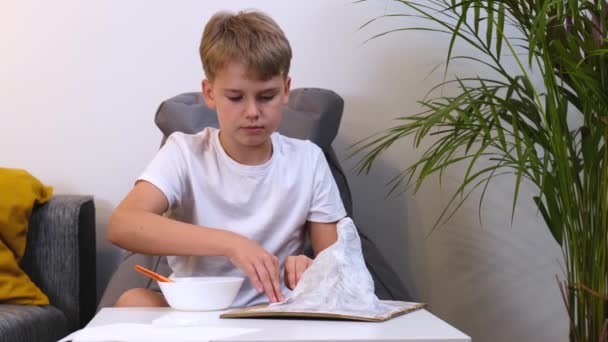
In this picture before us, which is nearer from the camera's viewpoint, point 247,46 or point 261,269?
point 261,269

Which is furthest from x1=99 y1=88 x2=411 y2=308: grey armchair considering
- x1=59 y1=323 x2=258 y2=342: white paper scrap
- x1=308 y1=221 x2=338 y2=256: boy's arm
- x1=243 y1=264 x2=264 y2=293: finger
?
x1=59 y1=323 x2=258 y2=342: white paper scrap

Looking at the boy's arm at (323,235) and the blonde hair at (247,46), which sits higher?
the blonde hair at (247,46)

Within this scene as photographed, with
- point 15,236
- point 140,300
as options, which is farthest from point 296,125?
point 140,300

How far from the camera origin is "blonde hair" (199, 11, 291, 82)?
5.03 feet

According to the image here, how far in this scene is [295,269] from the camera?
4.45 feet

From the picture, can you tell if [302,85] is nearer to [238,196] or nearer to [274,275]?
[238,196]

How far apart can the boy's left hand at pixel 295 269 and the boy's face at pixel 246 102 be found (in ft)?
0.95

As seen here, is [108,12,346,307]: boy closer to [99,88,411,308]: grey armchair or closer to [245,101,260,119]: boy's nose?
[245,101,260,119]: boy's nose

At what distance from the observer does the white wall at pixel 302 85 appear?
239cm

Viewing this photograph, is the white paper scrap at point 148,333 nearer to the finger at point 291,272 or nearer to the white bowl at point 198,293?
the white bowl at point 198,293

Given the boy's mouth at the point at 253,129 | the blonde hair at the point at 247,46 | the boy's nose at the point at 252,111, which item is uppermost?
the blonde hair at the point at 247,46

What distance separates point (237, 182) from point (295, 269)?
36 cm

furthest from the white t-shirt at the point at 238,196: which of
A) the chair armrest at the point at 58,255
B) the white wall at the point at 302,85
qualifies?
the white wall at the point at 302,85

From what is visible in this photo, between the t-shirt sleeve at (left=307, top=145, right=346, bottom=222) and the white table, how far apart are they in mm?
531
